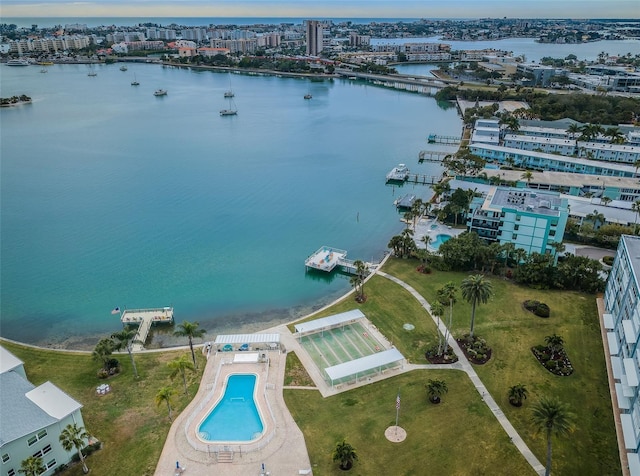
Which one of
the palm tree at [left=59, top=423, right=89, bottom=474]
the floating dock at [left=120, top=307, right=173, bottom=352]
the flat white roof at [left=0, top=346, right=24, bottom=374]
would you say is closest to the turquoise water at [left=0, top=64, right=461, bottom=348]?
the floating dock at [left=120, top=307, right=173, bottom=352]

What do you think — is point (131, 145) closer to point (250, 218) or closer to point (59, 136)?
point (59, 136)

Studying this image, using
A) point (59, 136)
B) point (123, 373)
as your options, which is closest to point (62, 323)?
point (123, 373)

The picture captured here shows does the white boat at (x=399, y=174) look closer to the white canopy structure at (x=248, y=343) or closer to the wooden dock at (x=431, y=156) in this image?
the wooden dock at (x=431, y=156)

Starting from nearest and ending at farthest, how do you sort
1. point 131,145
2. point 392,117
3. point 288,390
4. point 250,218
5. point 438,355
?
point 288,390 → point 438,355 → point 250,218 → point 131,145 → point 392,117

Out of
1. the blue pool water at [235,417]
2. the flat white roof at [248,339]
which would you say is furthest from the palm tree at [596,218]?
the blue pool water at [235,417]

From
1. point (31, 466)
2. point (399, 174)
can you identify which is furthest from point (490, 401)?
point (399, 174)

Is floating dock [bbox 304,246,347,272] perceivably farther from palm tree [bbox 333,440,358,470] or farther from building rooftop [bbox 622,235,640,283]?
building rooftop [bbox 622,235,640,283]

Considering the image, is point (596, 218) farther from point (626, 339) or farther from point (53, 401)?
point (53, 401)
